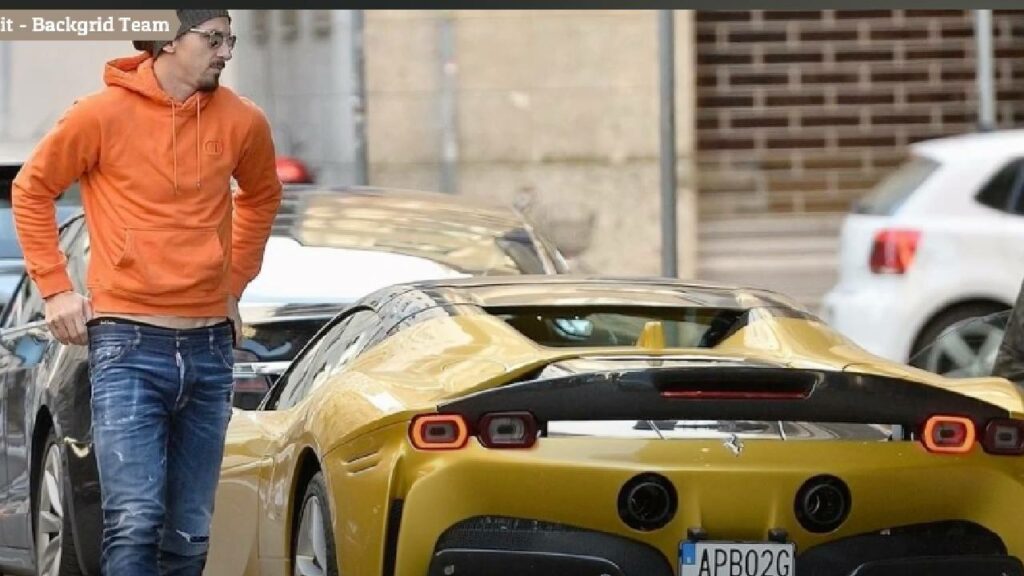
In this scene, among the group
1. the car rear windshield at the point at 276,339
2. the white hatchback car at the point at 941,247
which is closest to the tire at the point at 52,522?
the car rear windshield at the point at 276,339

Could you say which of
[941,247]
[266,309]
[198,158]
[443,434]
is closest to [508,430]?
[443,434]

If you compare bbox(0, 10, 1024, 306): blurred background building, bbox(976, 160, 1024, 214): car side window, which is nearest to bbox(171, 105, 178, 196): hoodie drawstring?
bbox(976, 160, 1024, 214): car side window

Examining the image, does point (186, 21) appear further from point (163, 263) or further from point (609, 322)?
point (609, 322)

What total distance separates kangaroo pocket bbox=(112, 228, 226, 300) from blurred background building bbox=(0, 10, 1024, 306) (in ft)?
42.7

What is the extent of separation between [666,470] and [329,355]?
1.87 meters

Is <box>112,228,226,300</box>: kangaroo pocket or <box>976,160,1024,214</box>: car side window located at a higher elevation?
<box>112,228,226,300</box>: kangaroo pocket

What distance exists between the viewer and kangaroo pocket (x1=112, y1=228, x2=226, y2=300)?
6492 millimetres

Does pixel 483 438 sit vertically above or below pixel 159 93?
below

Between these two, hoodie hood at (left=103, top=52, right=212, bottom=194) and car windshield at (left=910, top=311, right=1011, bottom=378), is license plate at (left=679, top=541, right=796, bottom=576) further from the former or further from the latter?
car windshield at (left=910, top=311, right=1011, bottom=378)

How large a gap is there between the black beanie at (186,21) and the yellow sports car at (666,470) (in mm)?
1074

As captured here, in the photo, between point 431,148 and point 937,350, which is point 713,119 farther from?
point 937,350

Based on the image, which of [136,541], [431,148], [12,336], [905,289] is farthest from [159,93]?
[431,148]

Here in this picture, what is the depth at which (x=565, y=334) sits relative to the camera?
7082mm

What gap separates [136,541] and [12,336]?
9.64 ft
